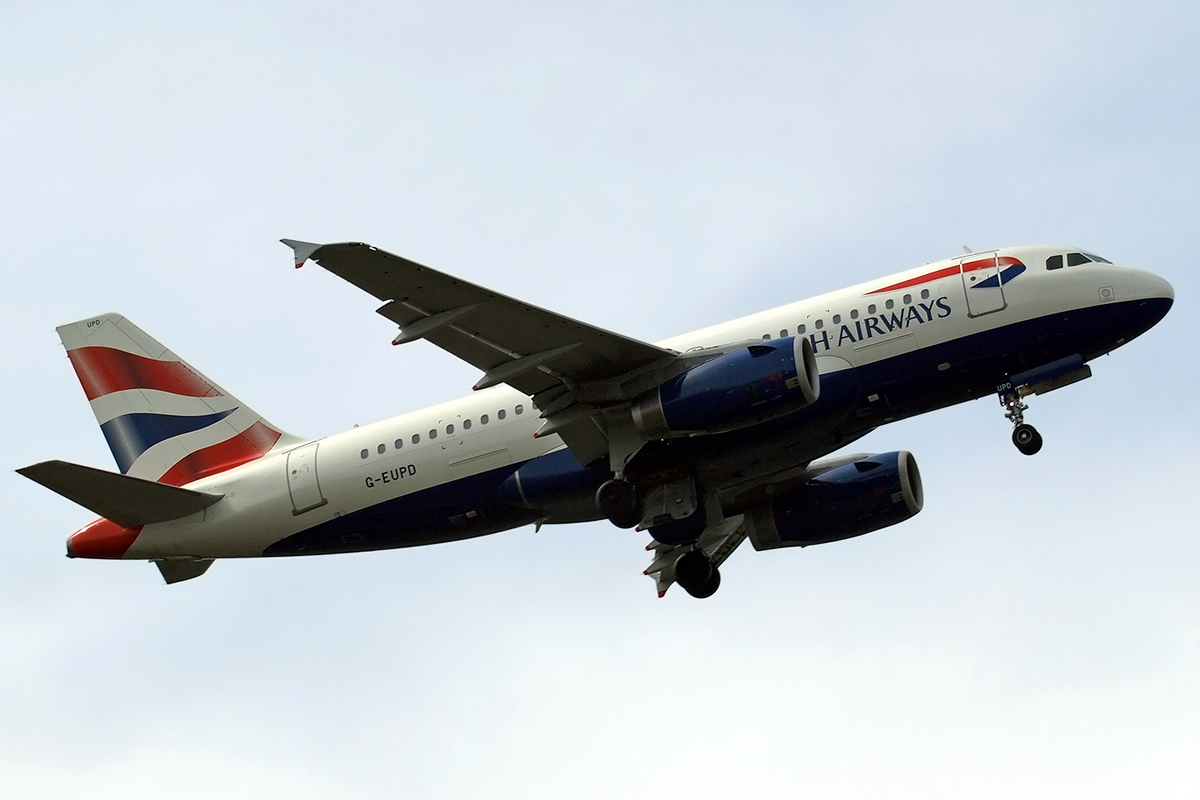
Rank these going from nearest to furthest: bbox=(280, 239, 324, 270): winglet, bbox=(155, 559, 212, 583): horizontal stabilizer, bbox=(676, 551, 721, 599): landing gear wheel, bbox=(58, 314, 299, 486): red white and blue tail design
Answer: bbox=(280, 239, 324, 270): winglet
bbox=(155, 559, 212, 583): horizontal stabilizer
bbox=(58, 314, 299, 486): red white and blue tail design
bbox=(676, 551, 721, 599): landing gear wheel

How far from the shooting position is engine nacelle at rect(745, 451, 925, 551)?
1353 inches

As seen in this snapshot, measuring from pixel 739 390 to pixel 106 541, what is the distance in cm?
1517

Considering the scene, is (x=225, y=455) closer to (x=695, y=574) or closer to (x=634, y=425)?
(x=634, y=425)

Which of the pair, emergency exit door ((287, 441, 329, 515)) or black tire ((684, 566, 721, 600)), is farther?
black tire ((684, 566, 721, 600))

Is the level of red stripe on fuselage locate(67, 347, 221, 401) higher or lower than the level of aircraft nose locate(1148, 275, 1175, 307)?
higher

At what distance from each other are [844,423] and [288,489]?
12427 mm

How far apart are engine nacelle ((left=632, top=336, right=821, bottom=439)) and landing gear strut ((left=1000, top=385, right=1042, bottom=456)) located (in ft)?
13.9

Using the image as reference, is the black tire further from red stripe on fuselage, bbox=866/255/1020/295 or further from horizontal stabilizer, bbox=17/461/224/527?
horizontal stabilizer, bbox=17/461/224/527

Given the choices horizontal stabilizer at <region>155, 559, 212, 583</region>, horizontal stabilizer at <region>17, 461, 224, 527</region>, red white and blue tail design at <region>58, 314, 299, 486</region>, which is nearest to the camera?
horizontal stabilizer at <region>17, 461, 224, 527</region>

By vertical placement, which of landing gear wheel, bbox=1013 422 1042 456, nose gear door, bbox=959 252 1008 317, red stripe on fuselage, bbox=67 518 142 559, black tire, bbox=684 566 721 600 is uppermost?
nose gear door, bbox=959 252 1008 317

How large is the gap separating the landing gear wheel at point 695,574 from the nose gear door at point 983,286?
956 centimetres

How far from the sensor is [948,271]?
2972 centimetres

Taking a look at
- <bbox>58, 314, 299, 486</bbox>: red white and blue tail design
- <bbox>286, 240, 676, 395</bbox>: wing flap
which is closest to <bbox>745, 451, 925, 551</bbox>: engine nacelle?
<bbox>286, 240, 676, 395</bbox>: wing flap

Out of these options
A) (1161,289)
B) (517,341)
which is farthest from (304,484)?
(1161,289)
